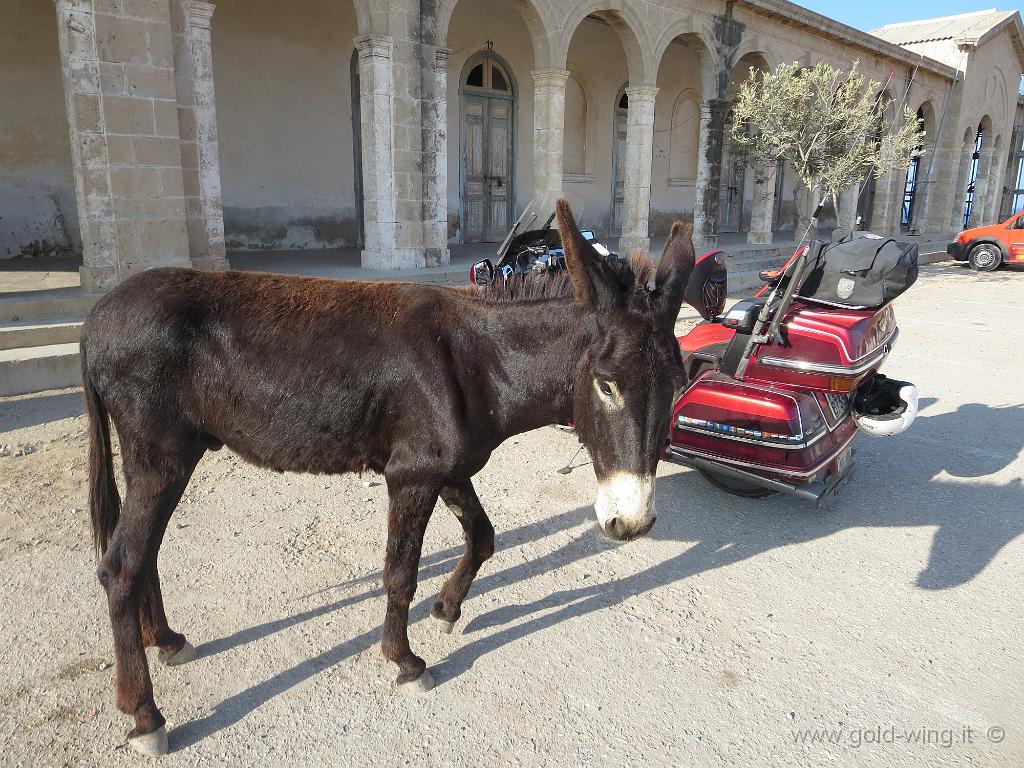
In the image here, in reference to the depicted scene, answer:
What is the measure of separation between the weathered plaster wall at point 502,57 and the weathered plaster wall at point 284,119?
7.47 ft

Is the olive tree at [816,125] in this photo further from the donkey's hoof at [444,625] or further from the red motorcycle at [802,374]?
the donkey's hoof at [444,625]

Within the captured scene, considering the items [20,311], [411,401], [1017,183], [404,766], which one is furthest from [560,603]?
[1017,183]

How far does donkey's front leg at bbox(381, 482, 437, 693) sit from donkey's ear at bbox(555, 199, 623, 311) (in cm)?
84

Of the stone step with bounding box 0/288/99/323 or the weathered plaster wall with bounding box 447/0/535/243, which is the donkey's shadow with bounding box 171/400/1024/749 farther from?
the weathered plaster wall with bounding box 447/0/535/243

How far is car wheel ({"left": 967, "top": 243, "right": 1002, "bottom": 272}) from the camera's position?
57.7ft

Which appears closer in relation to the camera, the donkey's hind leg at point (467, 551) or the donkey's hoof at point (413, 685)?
the donkey's hoof at point (413, 685)

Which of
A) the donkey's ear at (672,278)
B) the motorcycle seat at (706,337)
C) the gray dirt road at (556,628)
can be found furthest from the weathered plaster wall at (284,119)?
the donkey's ear at (672,278)

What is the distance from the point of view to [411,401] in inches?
93.0

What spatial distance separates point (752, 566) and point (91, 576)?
10.2 feet

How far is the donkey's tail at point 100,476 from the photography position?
95.0 inches

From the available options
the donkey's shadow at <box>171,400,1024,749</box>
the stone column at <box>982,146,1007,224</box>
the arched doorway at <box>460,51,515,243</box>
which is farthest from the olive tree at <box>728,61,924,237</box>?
the stone column at <box>982,146,1007,224</box>

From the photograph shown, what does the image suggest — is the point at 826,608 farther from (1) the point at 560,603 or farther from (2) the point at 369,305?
(2) the point at 369,305

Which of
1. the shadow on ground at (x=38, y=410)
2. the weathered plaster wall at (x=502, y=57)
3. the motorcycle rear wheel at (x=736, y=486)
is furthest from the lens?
the weathered plaster wall at (x=502, y=57)

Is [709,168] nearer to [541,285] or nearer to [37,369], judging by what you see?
[37,369]
